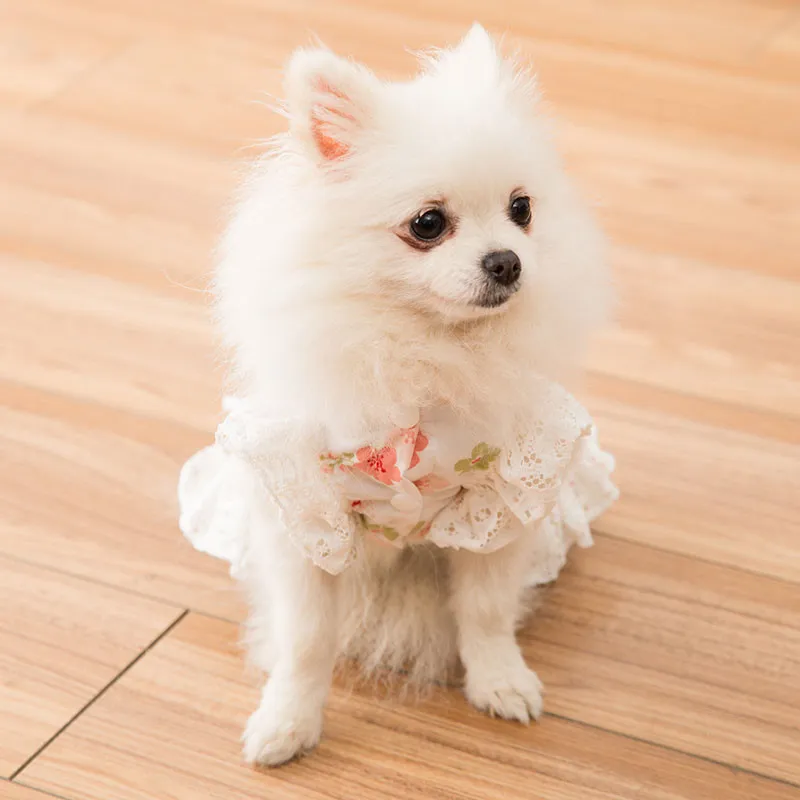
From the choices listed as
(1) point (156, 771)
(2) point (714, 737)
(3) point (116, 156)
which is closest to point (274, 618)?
(1) point (156, 771)

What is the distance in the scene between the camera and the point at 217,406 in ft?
6.75

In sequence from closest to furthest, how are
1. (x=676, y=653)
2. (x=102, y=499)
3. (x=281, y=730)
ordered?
(x=281, y=730)
(x=676, y=653)
(x=102, y=499)

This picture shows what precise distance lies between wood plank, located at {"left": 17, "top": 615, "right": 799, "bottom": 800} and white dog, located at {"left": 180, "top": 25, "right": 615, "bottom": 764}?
4cm

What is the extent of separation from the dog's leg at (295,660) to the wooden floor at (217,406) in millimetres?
35

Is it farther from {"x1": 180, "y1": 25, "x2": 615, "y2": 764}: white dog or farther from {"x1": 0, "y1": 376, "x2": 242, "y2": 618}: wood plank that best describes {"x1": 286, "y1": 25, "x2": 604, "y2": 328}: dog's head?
{"x1": 0, "y1": 376, "x2": 242, "y2": 618}: wood plank

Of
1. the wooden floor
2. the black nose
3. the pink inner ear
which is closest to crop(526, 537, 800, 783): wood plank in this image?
the wooden floor

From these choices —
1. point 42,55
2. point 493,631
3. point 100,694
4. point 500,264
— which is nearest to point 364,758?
point 493,631

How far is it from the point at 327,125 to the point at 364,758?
28.0 inches

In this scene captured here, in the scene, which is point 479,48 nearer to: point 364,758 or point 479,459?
point 479,459

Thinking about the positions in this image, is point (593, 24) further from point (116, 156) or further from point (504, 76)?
point (504, 76)

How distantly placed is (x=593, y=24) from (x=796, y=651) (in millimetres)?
2142

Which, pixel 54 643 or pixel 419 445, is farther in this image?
pixel 54 643

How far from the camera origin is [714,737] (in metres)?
1.51

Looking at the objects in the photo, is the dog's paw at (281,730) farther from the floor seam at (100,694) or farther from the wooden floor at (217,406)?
the floor seam at (100,694)
